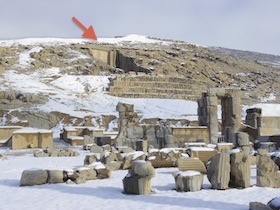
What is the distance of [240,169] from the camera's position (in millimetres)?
8266

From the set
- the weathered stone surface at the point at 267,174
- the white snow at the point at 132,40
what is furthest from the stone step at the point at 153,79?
the weathered stone surface at the point at 267,174

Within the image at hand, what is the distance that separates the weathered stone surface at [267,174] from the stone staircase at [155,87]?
4053 cm

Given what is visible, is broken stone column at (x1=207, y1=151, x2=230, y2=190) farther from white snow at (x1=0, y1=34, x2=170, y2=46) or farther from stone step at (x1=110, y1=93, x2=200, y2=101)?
white snow at (x1=0, y1=34, x2=170, y2=46)

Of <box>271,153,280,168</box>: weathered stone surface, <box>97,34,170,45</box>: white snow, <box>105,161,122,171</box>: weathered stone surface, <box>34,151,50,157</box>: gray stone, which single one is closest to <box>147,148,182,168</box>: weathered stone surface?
<box>105,161,122,171</box>: weathered stone surface

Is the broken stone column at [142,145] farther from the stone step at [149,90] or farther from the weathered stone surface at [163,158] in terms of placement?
the stone step at [149,90]

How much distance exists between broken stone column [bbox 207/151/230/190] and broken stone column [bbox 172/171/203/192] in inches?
13.6

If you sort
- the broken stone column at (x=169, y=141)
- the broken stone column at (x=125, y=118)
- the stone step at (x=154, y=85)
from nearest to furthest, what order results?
the broken stone column at (x=169, y=141) → the broken stone column at (x=125, y=118) → the stone step at (x=154, y=85)

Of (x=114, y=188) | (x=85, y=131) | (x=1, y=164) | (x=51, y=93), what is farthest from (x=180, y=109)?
(x=114, y=188)

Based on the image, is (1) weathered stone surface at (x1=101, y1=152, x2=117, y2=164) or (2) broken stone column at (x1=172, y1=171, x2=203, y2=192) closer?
(2) broken stone column at (x1=172, y1=171, x2=203, y2=192)

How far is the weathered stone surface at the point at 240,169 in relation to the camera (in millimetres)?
8289

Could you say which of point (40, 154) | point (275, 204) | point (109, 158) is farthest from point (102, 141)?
point (275, 204)

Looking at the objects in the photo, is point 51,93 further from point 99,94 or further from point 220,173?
point 220,173

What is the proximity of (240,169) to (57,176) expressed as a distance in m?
4.19

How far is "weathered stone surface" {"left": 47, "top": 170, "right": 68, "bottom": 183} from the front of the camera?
934 cm
